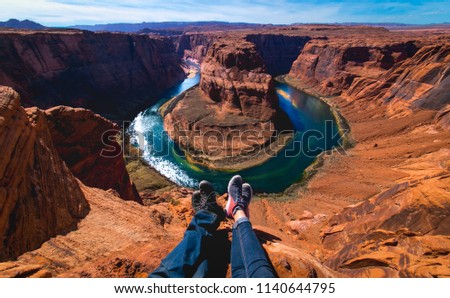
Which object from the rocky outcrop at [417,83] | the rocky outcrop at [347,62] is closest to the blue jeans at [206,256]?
the rocky outcrop at [417,83]

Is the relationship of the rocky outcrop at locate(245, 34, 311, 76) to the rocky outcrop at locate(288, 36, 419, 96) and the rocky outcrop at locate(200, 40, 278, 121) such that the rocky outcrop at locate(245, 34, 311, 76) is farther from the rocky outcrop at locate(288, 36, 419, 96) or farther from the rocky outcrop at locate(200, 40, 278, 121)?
the rocky outcrop at locate(200, 40, 278, 121)

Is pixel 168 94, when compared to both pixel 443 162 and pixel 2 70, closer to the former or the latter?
pixel 2 70

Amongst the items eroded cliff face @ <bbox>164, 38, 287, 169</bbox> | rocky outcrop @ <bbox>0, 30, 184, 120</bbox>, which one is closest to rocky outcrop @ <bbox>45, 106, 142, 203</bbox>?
eroded cliff face @ <bbox>164, 38, 287, 169</bbox>

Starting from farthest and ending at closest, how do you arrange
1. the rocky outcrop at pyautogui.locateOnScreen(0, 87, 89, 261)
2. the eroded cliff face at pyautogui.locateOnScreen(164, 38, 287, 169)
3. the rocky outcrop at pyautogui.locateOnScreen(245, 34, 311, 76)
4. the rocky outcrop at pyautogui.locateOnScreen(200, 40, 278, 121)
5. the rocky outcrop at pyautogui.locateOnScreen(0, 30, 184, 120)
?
the rocky outcrop at pyautogui.locateOnScreen(245, 34, 311, 76) → the rocky outcrop at pyautogui.locateOnScreen(200, 40, 278, 121) → the rocky outcrop at pyautogui.locateOnScreen(0, 30, 184, 120) → the eroded cliff face at pyautogui.locateOnScreen(164, 38, 287, 169) → the rocky outcrop at pyautogui.locateOnScreen(0, 87, 89, 261)

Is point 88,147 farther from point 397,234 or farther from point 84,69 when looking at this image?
point 84,69

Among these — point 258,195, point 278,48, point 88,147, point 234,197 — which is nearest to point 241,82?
point 258,195

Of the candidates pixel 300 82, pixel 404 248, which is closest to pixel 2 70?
pixel 404 248
